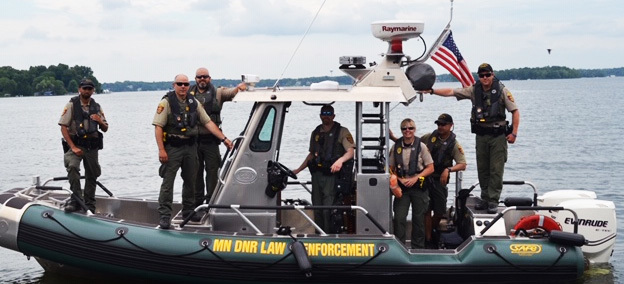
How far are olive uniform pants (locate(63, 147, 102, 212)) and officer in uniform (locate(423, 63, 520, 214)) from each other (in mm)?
3739

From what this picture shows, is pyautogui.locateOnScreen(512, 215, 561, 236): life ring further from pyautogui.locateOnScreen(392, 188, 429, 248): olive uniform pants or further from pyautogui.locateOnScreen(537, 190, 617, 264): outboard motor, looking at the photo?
pyautogui.locateOnScreen(392, 188, 429, 248): olive uniform pants

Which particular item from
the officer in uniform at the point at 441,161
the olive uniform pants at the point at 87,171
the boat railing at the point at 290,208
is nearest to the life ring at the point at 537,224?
the officer in uniform at the point at 441,161

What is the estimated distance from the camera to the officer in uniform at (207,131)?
9.20 meters

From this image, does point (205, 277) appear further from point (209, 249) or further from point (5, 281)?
point (5, 281)

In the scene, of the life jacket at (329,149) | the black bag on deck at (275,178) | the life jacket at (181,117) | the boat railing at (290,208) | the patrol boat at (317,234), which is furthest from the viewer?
the life jacket at (181,117)

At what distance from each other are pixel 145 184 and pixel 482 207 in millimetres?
12289

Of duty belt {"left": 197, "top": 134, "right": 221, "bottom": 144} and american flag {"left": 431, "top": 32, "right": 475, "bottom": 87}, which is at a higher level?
american flag {"left": 431, "top": 32, "right": 475, "bottom": 87}

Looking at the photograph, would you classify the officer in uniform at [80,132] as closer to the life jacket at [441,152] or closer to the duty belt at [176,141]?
the duty belt at [176,141]

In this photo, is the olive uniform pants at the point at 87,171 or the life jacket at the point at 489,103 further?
the olive uniform pants at the point at 87,171

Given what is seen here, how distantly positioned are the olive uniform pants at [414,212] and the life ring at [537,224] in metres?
0.92

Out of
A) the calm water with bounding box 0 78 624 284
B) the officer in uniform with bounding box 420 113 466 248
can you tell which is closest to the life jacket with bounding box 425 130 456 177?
the officer in uniform with bounding box 420 113 466 248

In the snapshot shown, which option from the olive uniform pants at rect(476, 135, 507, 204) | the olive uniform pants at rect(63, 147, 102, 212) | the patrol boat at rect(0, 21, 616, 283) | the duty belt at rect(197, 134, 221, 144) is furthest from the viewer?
the duty belt at rect(197, 134, 221, 144)

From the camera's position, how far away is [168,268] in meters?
7.97

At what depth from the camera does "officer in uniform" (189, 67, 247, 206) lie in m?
9.20
